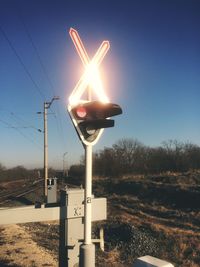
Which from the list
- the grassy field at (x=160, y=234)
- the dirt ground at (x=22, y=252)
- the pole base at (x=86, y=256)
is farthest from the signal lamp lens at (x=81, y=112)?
the grassy field at (x=160, y=234)

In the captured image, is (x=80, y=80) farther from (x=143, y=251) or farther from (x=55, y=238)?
(x=55, y=238)

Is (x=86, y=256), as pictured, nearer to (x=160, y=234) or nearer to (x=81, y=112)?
(x=81, y=112)

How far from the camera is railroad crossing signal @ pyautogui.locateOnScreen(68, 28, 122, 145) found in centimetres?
383

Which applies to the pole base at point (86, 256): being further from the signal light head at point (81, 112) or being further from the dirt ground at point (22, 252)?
the dirt ground at point (22, 252)

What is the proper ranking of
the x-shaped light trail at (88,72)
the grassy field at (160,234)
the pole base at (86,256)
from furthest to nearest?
the grassy field at (160,234) → the x-shaped light trail at (88,72) → the pole base at (86,256)

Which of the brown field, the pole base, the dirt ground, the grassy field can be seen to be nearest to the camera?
the pole base

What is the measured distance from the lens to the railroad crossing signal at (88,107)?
383 centimetres

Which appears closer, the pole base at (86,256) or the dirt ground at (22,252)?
the pole base at (86,256)

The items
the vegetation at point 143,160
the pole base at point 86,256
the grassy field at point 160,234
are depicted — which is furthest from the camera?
the vegetation at point 143,160

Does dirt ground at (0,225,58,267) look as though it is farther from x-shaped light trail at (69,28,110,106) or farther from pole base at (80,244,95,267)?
x-shaped light trail at (69,28,110,106)

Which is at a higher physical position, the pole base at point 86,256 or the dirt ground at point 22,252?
the pole base at point 86,256

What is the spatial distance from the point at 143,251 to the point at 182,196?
1646 cm

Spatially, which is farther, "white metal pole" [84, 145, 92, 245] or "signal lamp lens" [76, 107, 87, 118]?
"signal lamp lens" [76, 107, 87, 118]

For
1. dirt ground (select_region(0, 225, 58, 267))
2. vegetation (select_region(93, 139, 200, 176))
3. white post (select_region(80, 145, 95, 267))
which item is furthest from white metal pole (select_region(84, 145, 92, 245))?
vegetation (select_region(93, 139, 200, 176))
